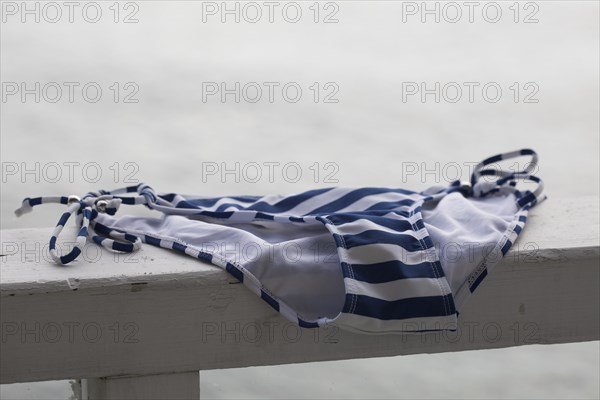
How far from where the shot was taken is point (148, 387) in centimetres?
72

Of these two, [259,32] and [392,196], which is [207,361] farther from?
[259,32]

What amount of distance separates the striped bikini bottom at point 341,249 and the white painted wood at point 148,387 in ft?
0.33

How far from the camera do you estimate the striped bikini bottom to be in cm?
70

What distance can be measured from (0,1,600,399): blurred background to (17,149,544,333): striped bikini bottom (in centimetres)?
31

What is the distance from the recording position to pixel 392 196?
2.86ft

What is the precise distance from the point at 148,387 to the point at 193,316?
72 mm

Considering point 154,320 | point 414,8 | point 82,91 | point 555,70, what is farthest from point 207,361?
point 414,8
